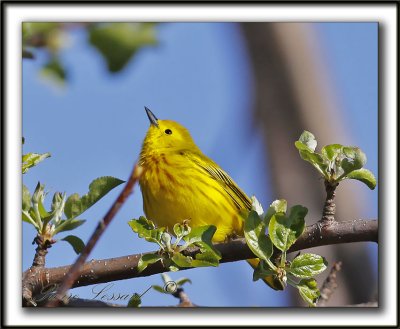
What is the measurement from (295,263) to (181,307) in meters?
0.57

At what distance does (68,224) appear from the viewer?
6.12 feet

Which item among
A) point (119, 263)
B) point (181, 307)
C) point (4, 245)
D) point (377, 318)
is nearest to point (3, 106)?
point (4, 245)

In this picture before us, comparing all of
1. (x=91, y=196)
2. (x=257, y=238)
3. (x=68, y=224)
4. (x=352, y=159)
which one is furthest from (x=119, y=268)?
(x=352, y=159)

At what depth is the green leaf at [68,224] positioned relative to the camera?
72.9 inches

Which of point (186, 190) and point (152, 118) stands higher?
point (152, 118)

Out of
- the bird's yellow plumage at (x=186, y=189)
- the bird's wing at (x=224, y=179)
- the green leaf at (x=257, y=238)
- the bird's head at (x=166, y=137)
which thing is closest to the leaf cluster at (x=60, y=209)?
the green leaf at (x=257, y=238)

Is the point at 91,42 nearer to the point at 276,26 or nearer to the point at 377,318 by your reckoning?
the point at 276,26

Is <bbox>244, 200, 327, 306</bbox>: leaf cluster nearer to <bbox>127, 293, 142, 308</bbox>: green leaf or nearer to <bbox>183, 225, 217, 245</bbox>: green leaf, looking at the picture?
<bbox>183, 225, 217, 245</bbox>: green leaf

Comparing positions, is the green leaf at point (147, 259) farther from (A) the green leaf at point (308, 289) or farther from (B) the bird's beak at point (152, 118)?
(B) the bird's beak at point (152, 118)

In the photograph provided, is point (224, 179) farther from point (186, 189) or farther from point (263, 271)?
point (263, 271)

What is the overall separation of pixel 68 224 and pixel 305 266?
0.73 meters

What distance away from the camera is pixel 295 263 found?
1900 mm

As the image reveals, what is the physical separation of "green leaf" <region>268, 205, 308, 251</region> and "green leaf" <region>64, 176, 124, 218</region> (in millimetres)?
468

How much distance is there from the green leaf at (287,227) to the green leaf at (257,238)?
0.04m
